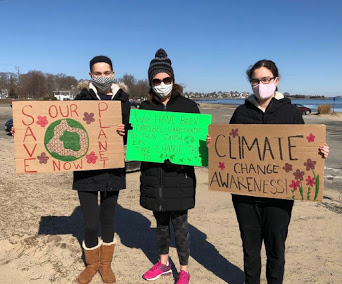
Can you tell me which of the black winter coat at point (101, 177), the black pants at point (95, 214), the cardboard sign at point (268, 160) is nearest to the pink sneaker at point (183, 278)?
the black pants at point (95, 214)

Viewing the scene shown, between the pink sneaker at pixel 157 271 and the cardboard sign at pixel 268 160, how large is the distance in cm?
116

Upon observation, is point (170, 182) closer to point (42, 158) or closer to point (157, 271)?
point (157, 271)

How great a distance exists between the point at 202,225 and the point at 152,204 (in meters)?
1.98

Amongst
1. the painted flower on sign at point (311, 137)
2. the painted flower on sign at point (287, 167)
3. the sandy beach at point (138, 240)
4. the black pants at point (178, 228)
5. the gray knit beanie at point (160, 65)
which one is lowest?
the sandy beach at point (138, 240)

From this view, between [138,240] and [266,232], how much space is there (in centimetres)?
217

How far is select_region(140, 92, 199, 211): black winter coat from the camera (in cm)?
317

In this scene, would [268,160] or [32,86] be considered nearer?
[268,160]

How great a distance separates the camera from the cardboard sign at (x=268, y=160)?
2.69 m

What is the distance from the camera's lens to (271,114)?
2.78m

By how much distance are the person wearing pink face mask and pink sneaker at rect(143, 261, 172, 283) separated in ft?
3.13

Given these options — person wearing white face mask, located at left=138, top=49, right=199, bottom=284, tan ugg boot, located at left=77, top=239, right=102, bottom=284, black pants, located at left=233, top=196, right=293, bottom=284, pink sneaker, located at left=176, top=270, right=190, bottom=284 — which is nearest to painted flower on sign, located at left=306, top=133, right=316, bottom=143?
black pants, located at left=233, top=196, right=293, bottom=284

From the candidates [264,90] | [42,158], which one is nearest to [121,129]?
[42,158]

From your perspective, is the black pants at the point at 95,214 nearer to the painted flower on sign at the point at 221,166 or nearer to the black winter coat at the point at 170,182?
the black winter coat at the point at 170,182

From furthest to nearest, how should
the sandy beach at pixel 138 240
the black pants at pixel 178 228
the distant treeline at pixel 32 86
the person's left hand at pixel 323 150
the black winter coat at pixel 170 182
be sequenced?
the distant treeline at pixel 32 86 < the sandy beach at pixel 138 240 < the black pants at pixel 178 228 < the black winter coat at pixel 170 182 < the person's left hand at pixel 323 150
